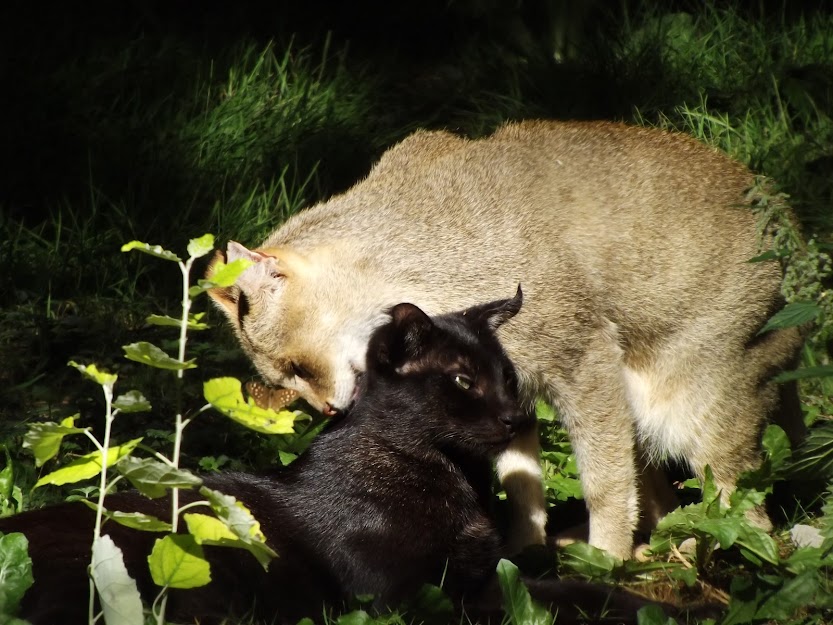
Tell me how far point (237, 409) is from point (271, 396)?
2.38 m

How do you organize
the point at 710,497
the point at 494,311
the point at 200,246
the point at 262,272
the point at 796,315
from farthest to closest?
the point at 262,272 → the point at 710,497 → the point at 494,311 → the point at 796,315 → the point at 200,246

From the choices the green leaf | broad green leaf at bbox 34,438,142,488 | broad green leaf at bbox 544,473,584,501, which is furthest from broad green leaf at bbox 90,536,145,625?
broad green leaf at bbox 544,473,584,501

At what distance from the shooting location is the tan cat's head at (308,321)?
474 centimetres

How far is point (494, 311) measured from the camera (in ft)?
14.1

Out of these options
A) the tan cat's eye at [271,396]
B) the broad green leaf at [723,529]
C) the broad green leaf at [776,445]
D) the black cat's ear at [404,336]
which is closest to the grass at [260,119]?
the tan cat's eye at [271,396]

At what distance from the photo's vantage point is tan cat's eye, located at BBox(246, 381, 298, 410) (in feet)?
16.1

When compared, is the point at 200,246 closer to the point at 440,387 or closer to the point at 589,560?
the point at 440,387

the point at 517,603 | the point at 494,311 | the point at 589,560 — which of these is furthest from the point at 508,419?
the point at 589,560

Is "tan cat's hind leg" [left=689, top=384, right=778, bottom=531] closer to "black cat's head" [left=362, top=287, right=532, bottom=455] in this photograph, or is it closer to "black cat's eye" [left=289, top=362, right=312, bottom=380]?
"black cat's head" [left=362, top=287, right=532, bottom=455]

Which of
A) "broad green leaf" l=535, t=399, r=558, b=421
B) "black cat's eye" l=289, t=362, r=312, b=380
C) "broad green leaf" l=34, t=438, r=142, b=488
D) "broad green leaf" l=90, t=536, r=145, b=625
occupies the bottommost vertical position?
"broad green leaf" l=535, t=399, r=558, b=421

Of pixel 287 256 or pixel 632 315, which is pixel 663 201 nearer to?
pixel 632 315

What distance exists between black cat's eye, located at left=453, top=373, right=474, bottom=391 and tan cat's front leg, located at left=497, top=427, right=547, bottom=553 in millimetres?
794

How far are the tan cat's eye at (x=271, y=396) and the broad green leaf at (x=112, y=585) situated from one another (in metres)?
2.13

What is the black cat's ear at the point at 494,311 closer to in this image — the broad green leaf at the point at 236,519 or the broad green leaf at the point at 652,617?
the broad green leaf at the point at 652,617
